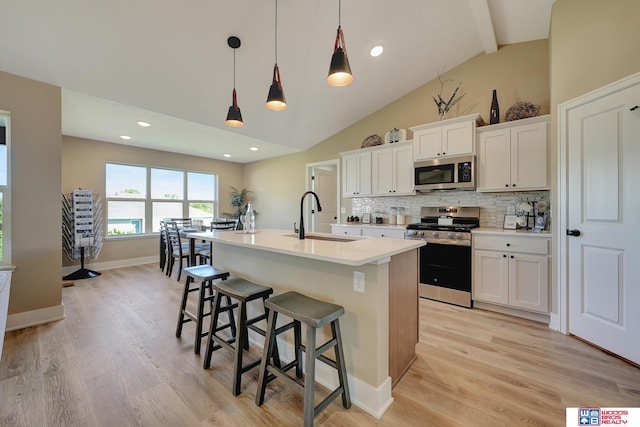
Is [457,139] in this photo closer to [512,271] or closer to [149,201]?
[512,271]

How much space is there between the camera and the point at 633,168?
6.73 feet

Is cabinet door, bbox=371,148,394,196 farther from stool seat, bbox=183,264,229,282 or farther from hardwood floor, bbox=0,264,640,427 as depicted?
stool seat, bbox=183,264,229,282

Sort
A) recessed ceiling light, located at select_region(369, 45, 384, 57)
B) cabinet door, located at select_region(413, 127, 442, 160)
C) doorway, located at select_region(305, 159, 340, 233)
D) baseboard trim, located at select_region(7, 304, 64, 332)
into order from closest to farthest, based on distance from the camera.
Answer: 1. baseboard trim, located at select_region(7, 304, 64, 332)
2. recessed ceiling light, located at select_region(369, 45, 384, 57)
3. cabinet door, located at select_region(413, 127, 442, 160)
4. doorway, located at select_region(305, 159, 340, 233)

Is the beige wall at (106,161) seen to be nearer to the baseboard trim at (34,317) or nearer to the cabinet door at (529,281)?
the baseboard trim at (34,317)

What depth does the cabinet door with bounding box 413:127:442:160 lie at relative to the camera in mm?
3535

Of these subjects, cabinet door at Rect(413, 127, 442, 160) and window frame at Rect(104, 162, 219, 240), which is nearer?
cabinet door at Rect(413, 127, 442, 160)

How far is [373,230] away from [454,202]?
1.22 meters

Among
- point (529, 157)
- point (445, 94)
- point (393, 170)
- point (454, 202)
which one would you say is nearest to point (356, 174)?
point (393, 170)

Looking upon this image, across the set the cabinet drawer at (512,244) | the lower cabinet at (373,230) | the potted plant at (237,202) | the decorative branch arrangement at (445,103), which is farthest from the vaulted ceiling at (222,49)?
the potted plant at (237,202)

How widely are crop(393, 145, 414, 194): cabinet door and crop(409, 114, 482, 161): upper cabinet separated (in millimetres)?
184

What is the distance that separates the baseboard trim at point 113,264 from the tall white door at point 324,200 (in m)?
3.63

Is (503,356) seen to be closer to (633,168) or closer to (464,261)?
(464,261)

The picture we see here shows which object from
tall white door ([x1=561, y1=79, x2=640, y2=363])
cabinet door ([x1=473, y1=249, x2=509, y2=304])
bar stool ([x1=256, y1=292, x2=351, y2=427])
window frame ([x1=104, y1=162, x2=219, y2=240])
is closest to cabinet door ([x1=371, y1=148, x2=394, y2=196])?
cabinet door ([x1=473, y1=249, x2=509, y2=304])

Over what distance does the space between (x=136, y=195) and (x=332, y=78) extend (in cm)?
551
